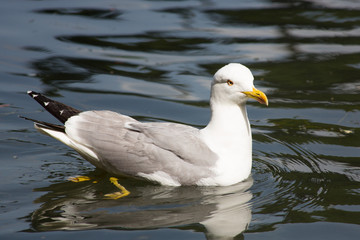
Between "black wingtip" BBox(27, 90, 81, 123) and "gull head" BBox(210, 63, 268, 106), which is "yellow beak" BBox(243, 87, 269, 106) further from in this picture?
"black wingtip" BBox(27, 90, 81, 123)

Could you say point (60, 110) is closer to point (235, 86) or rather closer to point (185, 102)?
point (235, 86)

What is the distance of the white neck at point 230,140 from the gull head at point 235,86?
108mm

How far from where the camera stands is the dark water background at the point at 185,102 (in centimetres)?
561

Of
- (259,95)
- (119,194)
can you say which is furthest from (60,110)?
(259,95)

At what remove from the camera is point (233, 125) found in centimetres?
642

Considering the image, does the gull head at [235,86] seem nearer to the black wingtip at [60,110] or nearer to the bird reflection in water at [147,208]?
the bird reflection in water at [147,208]

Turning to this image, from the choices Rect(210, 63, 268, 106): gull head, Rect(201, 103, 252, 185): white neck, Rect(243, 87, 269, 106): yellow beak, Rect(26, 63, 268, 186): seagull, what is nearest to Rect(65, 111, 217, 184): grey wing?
Rect(26, 63, 268, 186): seagull

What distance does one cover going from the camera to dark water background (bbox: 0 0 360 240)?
5613 millimetres

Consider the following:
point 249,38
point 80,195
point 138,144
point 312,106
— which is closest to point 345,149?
point 312,106

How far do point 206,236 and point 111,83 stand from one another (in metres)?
4.74

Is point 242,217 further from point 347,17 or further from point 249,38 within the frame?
point 347,17

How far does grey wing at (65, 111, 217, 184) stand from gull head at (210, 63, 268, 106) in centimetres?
50

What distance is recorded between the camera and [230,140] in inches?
252

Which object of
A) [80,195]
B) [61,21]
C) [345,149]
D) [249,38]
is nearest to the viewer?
[80,195]
